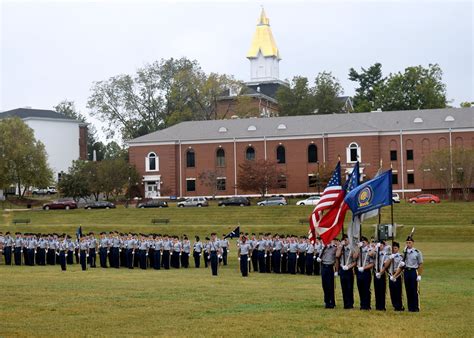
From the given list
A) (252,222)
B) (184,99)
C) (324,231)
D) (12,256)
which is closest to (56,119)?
(184,99)

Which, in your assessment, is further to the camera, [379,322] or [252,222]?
[252,222]

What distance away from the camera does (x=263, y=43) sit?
465 feet

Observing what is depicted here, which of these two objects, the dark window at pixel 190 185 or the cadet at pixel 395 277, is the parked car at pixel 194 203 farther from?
the cadet at pixel 395 277

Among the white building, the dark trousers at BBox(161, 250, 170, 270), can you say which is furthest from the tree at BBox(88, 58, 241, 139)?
the dark trousers at BBox(161, 250, 170, 270)

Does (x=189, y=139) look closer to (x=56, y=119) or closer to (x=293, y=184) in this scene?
(x=293, y=184)

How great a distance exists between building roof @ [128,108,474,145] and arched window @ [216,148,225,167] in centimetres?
146

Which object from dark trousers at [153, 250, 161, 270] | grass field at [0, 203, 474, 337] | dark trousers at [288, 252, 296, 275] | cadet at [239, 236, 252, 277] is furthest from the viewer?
dark trousers at [153, 250, 161, 270]

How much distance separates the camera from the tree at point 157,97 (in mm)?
110062

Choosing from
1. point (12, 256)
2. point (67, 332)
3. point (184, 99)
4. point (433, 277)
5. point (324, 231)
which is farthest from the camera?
point (184, 99)

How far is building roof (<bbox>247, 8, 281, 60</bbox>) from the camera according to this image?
141 metres

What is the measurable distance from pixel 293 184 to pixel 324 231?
67.8 m

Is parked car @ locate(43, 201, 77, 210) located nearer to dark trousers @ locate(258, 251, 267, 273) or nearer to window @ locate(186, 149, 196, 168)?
window @ locate(186, 149, 196, 168)

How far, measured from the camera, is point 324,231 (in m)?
21.7

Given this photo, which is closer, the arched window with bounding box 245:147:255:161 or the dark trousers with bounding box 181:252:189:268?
the dark trousers with bounding box 181:252:189:268
